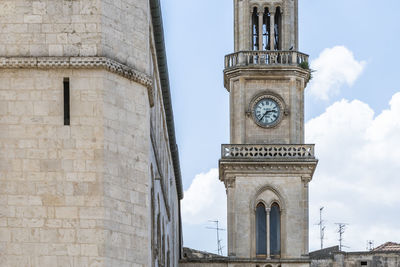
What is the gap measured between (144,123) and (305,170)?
3909 centimetres

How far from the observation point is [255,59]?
69062 millimetres

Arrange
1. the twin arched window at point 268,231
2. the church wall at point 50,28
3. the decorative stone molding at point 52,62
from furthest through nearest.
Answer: the twin arched window at point 268,231 → the church wall at point 50,28 → the decorative stone molding at point 52,62

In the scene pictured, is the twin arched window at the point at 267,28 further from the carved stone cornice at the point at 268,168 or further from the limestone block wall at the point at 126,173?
the limestone block wall at the point at 126,173

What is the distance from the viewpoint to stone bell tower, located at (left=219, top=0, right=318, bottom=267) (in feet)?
219

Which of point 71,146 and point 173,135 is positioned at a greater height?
point 173,135

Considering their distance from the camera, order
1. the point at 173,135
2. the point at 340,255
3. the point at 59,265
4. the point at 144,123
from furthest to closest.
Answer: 1. the point at 340,255
2. the point at 173,135
3. the point at 144,123
4. the point at 59,265

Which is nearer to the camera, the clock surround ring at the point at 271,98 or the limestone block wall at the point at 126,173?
the limestone block wall at the point at 126,173

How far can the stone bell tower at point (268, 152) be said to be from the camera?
219 feet

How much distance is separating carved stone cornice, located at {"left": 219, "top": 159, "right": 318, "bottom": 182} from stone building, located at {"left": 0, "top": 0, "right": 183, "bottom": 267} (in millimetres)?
38358

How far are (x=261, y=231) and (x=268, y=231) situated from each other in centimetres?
43

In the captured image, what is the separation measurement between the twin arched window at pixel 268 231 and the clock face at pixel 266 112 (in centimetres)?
473

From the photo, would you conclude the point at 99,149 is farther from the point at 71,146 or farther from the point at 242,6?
the point at 242,6

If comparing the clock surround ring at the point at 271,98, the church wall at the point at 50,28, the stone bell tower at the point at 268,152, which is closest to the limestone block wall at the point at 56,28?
the church wall at the point at 50,28

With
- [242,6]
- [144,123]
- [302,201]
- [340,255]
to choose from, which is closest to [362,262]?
[340,255]
